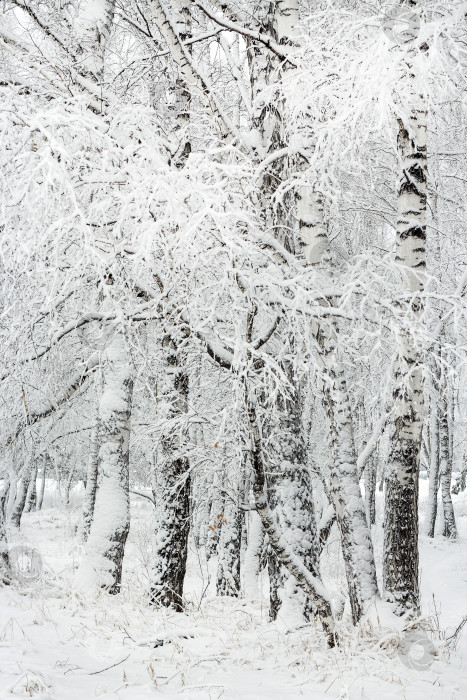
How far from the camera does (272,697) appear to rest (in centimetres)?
318

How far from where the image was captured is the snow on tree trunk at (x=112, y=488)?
6418 mm

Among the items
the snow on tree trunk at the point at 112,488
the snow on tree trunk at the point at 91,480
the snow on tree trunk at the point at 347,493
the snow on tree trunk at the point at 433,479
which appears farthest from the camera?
the snow on tree trunk at the point at 433,479

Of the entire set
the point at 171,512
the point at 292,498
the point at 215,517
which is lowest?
the point at 215,517

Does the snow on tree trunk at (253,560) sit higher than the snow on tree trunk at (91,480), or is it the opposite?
the snow on tree trunk at (91,480)

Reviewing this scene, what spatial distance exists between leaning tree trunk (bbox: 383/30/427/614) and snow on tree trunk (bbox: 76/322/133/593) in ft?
10.6

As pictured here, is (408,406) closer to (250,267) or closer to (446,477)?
(250,267)

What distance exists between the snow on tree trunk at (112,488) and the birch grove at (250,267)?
0.09ft

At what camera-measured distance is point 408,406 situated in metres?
4.55

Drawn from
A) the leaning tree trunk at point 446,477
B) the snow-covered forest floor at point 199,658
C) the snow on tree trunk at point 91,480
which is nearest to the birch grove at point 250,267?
the snow-covered forest floor at point 199,658

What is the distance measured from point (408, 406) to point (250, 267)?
5.75ft

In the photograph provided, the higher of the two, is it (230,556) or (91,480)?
(91,480)

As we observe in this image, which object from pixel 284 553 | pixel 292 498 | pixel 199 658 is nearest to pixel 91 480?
pixel 292 498

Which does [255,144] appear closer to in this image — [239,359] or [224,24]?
[224,24]

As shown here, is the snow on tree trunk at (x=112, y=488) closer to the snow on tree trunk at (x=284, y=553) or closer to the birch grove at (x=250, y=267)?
the birch grove at (x=250, y=267)
